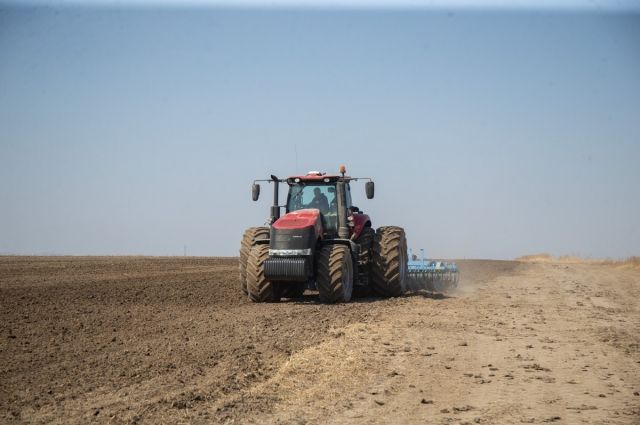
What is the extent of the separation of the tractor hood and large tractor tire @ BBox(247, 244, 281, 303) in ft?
1.98

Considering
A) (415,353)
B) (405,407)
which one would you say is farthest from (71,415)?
(415,353)

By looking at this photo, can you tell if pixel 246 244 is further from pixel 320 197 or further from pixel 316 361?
pixel 316 361

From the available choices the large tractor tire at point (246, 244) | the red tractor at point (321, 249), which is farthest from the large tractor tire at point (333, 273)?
the large tractor tire at point (246, 244)

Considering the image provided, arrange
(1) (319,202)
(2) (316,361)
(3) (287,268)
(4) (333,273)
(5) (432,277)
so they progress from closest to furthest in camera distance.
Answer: (2) (316,361) → (3) (287,268) → (4) (333,273) → (1) (319,202) → (5) (432,277)

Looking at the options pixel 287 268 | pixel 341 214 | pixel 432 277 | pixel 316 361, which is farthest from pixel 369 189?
pixel 316 361

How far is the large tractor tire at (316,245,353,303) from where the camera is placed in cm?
1453

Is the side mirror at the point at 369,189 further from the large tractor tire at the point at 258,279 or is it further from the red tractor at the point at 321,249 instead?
the large tractor tire at the point at 258,279

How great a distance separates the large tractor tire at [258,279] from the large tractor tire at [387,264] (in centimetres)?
244

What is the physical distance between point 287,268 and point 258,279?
0.86m

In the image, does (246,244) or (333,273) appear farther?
(246,244)

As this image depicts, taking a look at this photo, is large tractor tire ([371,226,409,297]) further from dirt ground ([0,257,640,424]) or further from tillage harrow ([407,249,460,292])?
tillage harrow ([407,249,460,292])

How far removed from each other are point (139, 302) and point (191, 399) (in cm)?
897

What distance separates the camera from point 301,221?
15.0m

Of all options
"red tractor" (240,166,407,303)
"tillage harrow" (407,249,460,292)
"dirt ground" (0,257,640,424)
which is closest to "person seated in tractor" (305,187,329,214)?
"red tractor" (240,166,407,303)
